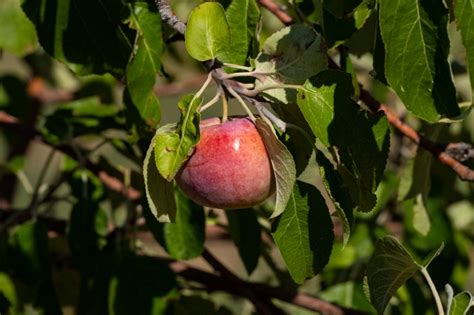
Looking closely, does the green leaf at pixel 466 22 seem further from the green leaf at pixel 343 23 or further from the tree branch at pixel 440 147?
the tree branch at pixel 440 147

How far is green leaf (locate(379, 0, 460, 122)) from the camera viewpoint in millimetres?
1102

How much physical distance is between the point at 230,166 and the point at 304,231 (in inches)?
5.4

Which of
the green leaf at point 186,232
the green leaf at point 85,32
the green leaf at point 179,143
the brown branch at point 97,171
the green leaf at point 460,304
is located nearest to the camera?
the green leaf at point 179,143

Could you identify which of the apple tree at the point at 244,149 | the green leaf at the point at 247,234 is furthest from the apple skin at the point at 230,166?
the green leaf at the point at 247,234

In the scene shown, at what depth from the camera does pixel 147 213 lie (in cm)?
146

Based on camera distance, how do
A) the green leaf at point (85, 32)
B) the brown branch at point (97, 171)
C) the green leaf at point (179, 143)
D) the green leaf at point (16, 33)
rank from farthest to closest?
the green leaf at point (16, 33)
the brown branch at point (97, 171)
the green leaf at point (85, 32)
the green leaf at point (179, 143)

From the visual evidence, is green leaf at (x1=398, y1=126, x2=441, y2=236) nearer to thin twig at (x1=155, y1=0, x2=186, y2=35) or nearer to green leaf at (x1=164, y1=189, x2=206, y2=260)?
green leaf at (x1=164, y1=189, x2=206, y2=260)

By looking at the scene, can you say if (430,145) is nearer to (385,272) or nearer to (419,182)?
(419,182)

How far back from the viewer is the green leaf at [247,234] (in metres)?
1.56

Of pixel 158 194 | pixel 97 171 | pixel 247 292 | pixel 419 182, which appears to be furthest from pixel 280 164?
pixel 97 171

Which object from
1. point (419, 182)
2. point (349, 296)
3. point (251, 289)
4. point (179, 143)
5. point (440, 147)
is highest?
point (179, 143)

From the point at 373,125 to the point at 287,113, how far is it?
0.10 m

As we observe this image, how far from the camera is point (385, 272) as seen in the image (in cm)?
120

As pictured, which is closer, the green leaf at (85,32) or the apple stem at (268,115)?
the apple stem at (268,115)
